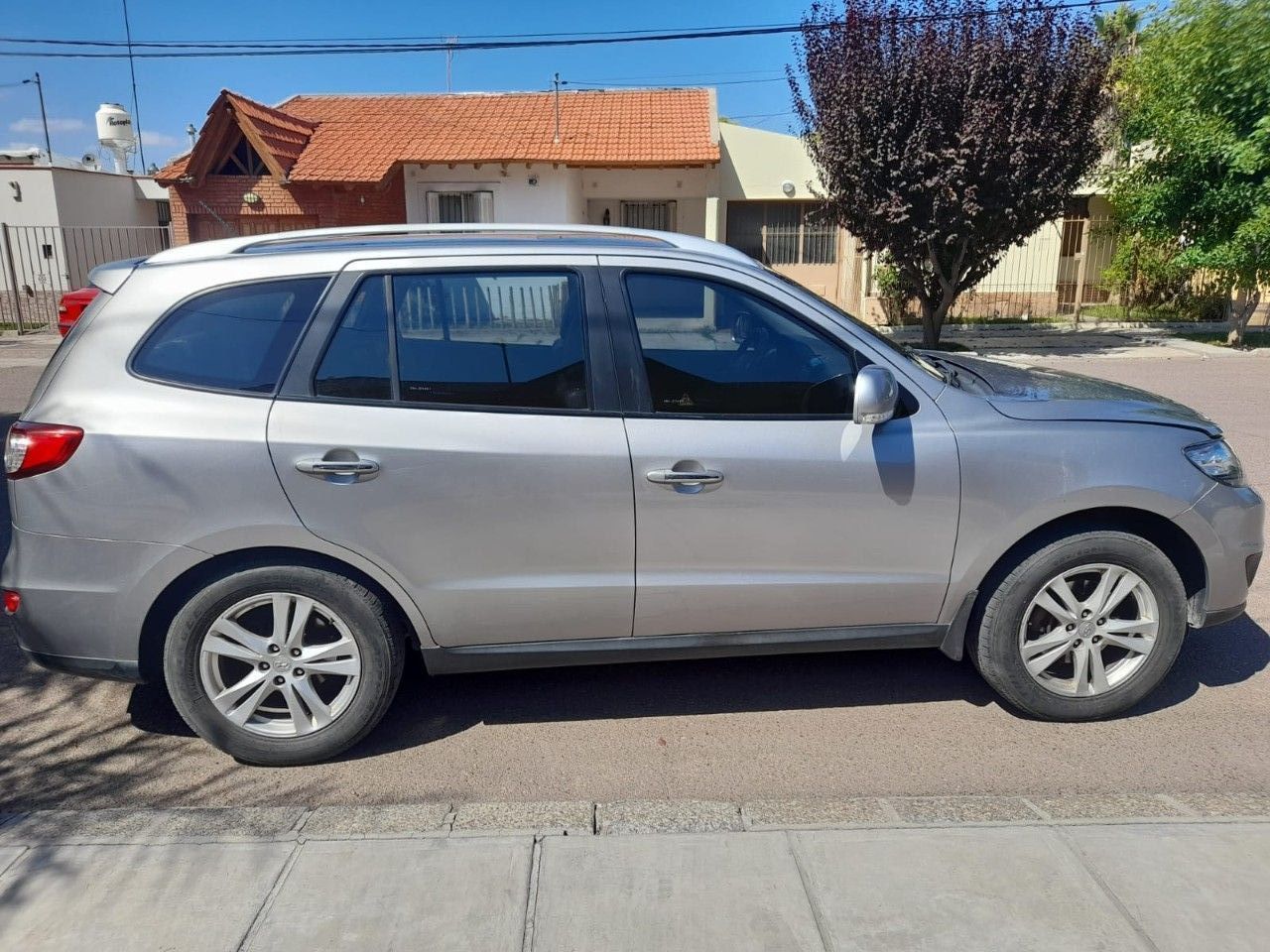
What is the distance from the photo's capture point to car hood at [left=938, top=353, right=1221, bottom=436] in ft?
11.9

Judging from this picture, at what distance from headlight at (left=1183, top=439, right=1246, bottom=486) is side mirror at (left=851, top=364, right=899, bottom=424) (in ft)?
4.10

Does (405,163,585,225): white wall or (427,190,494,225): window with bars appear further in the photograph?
(427,190,494,225): window with bars

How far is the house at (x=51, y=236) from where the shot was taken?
20.2 metres

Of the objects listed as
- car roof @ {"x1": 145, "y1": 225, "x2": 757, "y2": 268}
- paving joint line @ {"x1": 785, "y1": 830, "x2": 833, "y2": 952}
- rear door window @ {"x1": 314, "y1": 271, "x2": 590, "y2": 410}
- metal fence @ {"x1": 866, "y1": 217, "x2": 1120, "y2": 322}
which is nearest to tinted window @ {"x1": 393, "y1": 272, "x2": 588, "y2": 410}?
rear door window @ {"x1": 314, "y1": 271, "x2": 590, "y2": 410}

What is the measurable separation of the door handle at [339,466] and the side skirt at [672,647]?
71 centimetres

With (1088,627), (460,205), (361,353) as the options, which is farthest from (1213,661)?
(460,205)

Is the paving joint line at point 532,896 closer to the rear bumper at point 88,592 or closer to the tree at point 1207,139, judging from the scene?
the rear bumper at point 88,592

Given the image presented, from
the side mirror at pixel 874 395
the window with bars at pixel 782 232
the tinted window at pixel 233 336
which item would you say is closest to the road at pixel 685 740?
the side mirror at pixel 874 395

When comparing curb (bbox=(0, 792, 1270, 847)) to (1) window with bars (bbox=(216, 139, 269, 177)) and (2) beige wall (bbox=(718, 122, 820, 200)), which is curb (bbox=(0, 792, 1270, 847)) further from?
(1) window with bars (bbox=(216, 139, 269, 177))

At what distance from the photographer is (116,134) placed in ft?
95.4

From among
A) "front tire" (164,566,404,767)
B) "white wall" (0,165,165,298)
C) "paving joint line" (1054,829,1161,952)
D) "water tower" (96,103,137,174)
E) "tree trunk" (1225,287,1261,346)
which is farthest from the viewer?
"water tower" (96,103,137,174)

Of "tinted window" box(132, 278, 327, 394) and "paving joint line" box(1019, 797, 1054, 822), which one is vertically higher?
"tinted window" box(132, 278, 327, 394)

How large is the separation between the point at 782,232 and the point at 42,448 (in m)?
18.5

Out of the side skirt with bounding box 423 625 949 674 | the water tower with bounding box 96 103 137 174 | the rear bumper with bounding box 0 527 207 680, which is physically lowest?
the side skirt with bounding box 423 625 949 674
